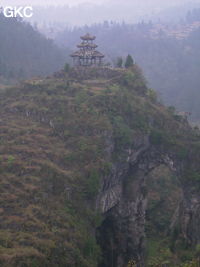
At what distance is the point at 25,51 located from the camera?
351ft

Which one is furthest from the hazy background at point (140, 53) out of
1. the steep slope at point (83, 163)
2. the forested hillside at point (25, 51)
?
the steep slope at point (83, 163)

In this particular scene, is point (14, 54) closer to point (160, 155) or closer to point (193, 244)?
point (160, 155)

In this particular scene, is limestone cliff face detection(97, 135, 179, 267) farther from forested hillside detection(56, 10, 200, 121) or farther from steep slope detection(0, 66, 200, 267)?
forested hillside detection(56, 10, 200, 121)

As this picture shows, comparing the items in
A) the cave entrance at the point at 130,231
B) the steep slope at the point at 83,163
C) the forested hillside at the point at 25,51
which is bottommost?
the cave entrance at the point at 130,231

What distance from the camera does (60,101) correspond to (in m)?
44.3

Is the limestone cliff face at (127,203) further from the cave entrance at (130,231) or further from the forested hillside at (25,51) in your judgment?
the forested hillside at (25,51)

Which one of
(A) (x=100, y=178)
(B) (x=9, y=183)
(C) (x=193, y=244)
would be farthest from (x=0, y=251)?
(C) (x=193, y=244)

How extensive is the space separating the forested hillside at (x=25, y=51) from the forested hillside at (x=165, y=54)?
16539mm

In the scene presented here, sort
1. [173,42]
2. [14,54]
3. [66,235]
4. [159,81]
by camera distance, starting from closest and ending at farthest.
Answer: [66,235], [14,54], [159,81], [173,42]

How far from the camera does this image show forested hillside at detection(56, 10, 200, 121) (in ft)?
361

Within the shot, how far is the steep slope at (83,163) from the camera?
27.1 meters

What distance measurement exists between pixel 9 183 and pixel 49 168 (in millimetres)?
3713

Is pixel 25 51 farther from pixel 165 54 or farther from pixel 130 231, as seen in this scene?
pixel 130 231

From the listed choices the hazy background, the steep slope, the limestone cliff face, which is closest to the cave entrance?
the limestone cliff face
